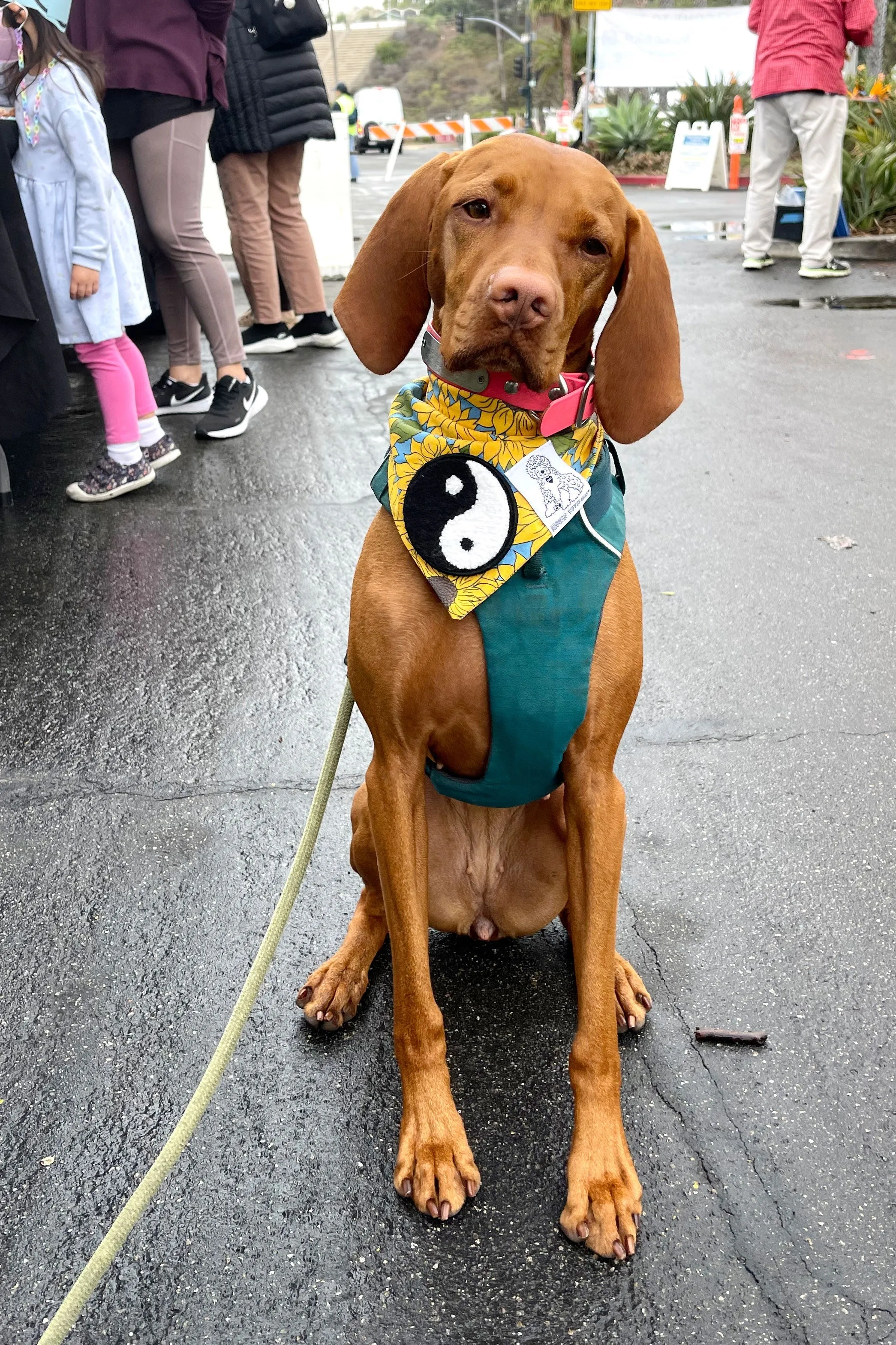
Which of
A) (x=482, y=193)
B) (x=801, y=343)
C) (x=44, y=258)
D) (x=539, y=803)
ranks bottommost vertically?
(x=801, y=343)

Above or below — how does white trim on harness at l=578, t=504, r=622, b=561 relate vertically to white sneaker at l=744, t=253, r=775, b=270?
above

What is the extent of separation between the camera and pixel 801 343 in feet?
25.5

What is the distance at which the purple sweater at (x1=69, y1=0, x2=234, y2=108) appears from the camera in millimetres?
4891

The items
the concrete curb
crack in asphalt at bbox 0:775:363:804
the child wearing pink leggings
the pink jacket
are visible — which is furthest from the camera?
the concrete curb

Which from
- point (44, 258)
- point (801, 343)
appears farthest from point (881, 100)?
point (44, 258)

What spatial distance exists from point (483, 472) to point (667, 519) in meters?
A: 3.16

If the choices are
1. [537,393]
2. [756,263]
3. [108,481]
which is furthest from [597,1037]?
[756,263]

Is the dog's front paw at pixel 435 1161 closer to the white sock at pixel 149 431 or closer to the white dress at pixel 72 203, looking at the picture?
the white dress at pixel 72 203

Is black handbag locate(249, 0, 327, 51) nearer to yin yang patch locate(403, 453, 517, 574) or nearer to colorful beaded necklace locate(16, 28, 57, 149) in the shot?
colorful beaded necklace locate(16, 28, 57, 149)

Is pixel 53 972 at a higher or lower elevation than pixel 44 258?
lower

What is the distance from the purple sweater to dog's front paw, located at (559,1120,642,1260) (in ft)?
15.6

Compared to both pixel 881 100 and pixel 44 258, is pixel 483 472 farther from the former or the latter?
pixel 881 100

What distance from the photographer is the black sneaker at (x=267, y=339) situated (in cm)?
760

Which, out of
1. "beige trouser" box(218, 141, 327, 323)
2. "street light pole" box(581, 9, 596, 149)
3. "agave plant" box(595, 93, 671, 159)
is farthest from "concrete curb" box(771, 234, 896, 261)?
"agave plant" box(595, 93, 671, 159)
